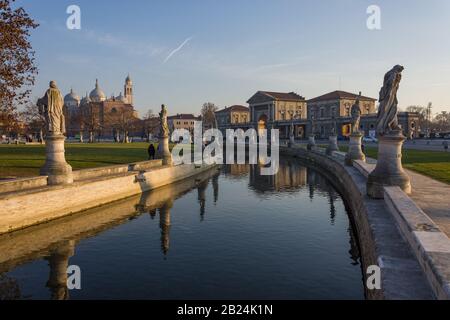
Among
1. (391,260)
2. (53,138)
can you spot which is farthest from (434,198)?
(53,138)

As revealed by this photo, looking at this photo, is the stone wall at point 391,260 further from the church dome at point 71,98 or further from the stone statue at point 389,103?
the church dome at point 71,98

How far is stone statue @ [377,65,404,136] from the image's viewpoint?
45.0ft

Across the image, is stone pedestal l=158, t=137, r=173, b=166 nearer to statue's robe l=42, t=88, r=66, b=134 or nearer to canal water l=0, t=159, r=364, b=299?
canal water l=0, t=159, r=364, b=299

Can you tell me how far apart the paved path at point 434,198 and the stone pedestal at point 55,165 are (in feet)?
48.4

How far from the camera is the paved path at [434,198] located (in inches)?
384

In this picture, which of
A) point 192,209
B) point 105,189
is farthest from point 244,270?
point 105,189

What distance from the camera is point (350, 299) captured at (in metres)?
8.63

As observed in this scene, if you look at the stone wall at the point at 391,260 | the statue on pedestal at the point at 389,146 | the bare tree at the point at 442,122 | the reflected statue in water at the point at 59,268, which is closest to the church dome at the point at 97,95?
the bare tree at the point at 442,122

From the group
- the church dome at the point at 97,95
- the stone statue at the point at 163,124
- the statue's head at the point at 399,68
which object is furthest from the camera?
the church dome at the point at 97,95

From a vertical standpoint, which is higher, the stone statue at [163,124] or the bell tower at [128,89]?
the bell tower at [128,89]

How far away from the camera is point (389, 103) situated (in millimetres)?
13977

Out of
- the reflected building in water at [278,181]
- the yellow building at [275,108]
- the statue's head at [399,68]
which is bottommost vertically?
the reflected building in water at [278,181]

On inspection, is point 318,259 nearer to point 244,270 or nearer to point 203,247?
point 244,270
